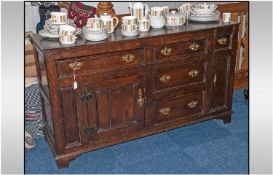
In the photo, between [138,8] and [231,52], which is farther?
[231,52]

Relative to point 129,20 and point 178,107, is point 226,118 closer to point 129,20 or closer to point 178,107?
point 178,107

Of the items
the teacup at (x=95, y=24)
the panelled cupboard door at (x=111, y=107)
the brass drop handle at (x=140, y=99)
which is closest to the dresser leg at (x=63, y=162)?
the panelled cupboard door at (x=111, y=107)

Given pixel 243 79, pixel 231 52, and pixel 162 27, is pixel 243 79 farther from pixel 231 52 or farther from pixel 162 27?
pixel 162 27

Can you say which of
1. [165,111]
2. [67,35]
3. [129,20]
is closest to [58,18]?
[67,35]

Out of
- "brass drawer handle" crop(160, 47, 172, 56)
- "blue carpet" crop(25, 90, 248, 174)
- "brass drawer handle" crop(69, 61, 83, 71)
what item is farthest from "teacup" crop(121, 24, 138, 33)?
"blue carpet" crop(25, 90, 248, 174)

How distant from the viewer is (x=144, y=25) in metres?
2.57

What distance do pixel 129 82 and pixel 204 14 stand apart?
834 millimetres

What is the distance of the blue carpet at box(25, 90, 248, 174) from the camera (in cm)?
262

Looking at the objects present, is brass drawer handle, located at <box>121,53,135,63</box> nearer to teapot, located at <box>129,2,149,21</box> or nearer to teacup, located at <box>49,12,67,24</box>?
teapot, located at <box>129,2,149,21</box>

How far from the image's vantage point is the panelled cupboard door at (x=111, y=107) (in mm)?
2481

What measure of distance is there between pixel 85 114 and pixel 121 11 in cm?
118

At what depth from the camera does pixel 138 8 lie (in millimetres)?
2637

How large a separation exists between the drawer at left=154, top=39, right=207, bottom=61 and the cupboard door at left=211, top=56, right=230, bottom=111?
8.6 inches

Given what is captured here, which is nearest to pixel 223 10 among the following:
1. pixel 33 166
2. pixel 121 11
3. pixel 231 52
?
pixel 231 52
